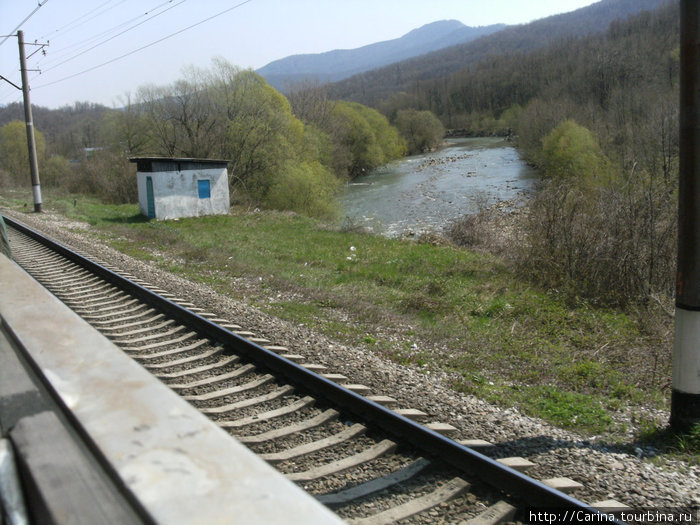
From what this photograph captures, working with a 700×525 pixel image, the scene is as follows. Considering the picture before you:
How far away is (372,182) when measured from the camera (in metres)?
55.5

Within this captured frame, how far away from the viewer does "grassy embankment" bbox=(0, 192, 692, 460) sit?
22.1 feet

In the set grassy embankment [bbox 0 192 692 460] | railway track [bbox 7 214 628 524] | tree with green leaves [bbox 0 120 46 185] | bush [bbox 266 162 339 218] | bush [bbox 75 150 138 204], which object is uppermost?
tree with green leaves [bbox 0 120 46 185]

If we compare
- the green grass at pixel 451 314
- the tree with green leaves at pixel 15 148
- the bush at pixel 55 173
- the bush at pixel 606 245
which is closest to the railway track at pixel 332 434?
the green grass at pixel 451 314

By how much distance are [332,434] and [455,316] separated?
20.0 ft

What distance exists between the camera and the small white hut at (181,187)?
24.7 meters

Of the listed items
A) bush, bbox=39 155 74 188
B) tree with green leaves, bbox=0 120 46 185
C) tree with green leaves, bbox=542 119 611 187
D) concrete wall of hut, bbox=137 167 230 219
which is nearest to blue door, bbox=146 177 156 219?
concrete wall of hut, bbox=137 167 230 219

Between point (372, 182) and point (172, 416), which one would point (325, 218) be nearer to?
point (372, 182)

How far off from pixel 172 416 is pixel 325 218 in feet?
107

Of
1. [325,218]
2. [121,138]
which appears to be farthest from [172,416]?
[121,138]

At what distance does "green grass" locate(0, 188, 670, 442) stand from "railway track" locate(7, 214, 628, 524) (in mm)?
1818

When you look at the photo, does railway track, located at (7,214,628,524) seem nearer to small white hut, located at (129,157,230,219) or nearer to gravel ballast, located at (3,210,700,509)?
gravel ballast, located at (3,210,700,509)

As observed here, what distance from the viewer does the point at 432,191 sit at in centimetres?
4103

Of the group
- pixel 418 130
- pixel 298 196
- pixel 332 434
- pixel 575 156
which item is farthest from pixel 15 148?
pixel 332 434

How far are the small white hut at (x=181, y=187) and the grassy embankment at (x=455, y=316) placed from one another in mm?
5078
